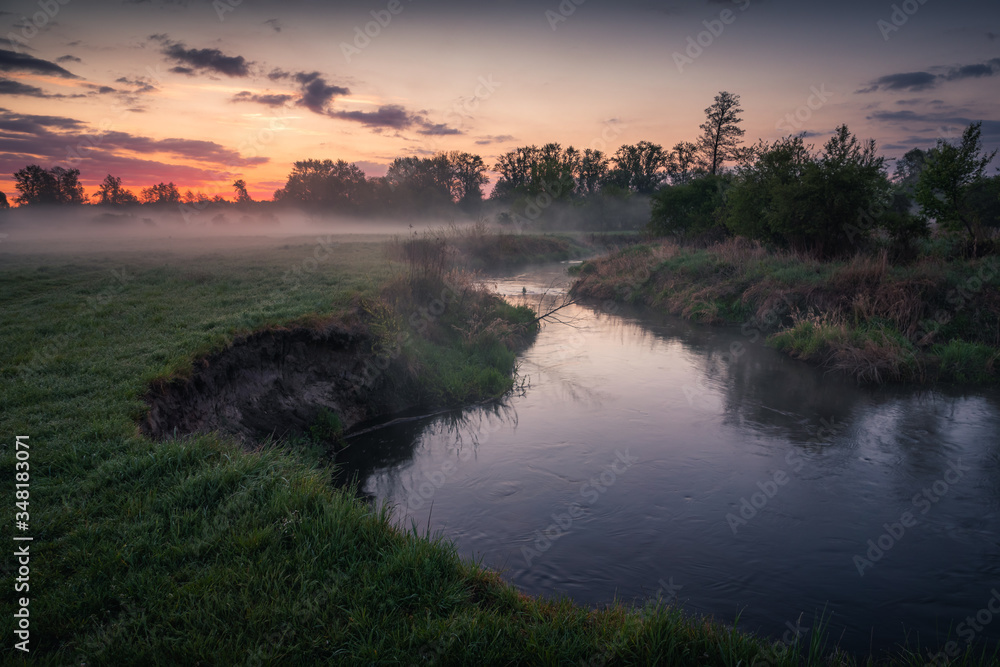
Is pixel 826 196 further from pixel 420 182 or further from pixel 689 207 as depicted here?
pixel 420 182

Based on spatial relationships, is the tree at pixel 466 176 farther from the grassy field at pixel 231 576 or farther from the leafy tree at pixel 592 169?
the grassy field at pixel 231 576

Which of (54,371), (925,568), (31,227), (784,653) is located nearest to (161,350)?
(54,371)

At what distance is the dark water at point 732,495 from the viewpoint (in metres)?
4.99

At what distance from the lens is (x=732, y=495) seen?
693 centimetres

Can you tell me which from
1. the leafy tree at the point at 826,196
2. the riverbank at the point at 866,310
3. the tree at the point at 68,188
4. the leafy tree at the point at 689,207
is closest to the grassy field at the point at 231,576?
the riverbank at the point at 866,310

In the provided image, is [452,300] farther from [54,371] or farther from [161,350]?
[54,371]

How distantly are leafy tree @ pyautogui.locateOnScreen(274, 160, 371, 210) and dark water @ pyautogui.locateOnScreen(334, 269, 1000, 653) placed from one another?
69.9 meters

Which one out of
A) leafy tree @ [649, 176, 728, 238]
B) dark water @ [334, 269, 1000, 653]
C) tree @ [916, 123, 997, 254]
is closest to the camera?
dark water @ [334, 269, 1000, 653]

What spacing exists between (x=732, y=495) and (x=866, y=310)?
1011cm

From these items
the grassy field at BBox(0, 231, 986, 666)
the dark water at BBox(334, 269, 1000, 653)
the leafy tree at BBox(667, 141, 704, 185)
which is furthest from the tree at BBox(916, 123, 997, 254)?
the leafy tree at BBox(667, 141, 704, 185)

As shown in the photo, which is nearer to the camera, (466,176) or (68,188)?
(68,188)

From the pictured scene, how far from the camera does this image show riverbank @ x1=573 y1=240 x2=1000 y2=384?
11.6 metres

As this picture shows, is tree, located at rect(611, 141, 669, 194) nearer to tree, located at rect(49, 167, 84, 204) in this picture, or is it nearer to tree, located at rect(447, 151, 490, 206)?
tree, located at rect(447, 151, 490, 206)

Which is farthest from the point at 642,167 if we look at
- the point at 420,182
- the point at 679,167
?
the point at 420,182
